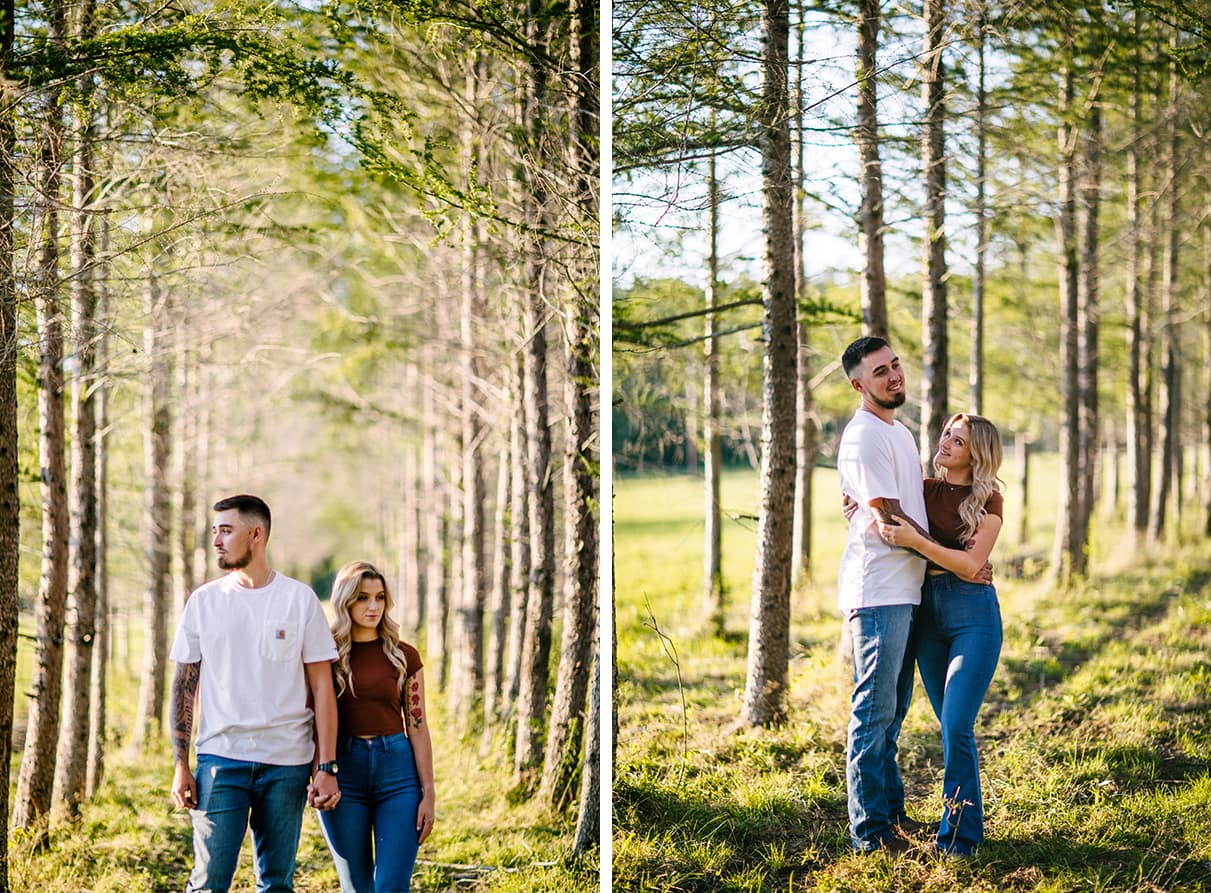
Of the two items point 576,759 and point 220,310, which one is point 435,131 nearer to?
point 576,759

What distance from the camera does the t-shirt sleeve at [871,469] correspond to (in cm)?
271

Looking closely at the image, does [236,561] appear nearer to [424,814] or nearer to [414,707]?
[414,707]

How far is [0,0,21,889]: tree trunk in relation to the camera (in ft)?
10.8

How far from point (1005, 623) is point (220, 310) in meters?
6.10

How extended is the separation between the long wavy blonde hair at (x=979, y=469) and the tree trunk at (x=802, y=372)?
81 cm

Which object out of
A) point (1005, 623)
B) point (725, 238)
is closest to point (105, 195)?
point (725, 238)

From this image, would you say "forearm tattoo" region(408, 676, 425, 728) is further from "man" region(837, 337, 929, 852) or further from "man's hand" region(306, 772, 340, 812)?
"man" region(837, 337, 929, 852)

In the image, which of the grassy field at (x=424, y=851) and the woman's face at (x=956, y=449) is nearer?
the woman's face at (x=956, y=449)

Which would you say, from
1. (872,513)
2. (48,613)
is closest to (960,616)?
(872,513)

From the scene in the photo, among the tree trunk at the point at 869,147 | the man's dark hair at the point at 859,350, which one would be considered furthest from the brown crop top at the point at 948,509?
the tree trunk at the point at 869,147

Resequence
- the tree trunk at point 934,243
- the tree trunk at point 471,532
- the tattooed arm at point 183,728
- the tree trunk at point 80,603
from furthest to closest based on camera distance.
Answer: the tree trunk at point 471,532, the tree trunk at point 80,603, the tree trunk at point 934,243, the tattooed arm at point 183,728

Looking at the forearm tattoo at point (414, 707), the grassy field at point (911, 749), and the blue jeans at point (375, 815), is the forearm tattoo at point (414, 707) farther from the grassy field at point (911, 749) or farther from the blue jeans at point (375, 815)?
the grassy field at point (911, 749)

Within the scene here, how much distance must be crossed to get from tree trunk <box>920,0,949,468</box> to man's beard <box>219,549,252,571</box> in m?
1.98

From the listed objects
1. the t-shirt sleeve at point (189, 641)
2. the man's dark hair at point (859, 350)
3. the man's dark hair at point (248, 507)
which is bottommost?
the t-shirt sleeve at point (189, 641)
